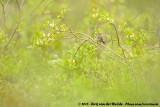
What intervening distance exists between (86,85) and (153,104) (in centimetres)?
133

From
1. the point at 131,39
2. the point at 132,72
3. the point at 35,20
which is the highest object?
the point at 35,20

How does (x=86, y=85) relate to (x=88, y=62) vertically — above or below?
below

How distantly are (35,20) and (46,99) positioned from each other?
17.2ft

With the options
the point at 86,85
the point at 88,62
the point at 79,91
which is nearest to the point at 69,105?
the point at 79,91

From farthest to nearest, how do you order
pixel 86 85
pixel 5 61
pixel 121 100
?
pixel 5 61 → pixel 86 85 → pixel 121 100

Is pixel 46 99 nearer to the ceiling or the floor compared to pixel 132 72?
nearer to the floor

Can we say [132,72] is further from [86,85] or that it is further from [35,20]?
[35,20]

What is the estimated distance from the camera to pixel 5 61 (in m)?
4.53

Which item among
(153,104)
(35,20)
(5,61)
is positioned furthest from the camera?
(35,20)

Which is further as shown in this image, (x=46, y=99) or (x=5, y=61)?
(x=5, y=61)

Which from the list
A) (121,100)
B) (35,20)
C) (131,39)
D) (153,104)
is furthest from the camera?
(35,20)

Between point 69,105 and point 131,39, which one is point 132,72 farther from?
point 69,105

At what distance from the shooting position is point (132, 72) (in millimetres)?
3627

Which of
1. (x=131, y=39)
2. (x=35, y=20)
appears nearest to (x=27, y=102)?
(x=131, y=39)
